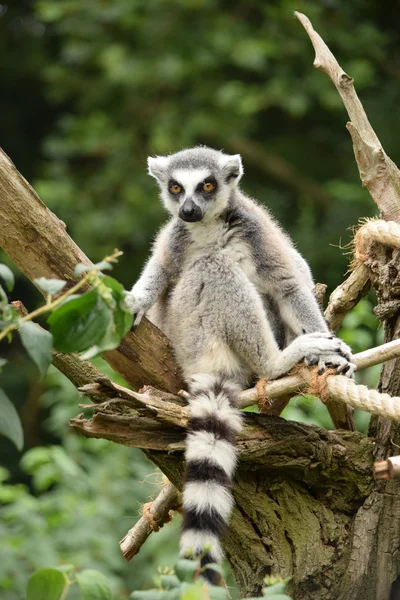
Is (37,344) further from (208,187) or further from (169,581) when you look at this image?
(208,187)

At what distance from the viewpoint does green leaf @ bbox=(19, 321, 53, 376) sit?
1497 mm

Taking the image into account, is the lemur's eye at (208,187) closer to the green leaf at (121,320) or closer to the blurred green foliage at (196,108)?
the green leaf at (121,320)

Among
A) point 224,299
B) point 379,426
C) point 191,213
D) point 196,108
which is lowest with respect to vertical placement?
point 379,426

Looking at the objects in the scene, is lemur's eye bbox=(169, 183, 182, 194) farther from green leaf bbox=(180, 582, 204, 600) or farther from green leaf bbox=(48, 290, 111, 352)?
green leaf bbox=(180, 582, 204, 600)

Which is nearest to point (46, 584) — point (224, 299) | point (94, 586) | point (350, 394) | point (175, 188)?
point (94, 586)

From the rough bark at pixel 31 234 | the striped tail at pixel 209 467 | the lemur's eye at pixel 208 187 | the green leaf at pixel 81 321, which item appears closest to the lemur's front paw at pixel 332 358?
the striped tail at pixel 209 467

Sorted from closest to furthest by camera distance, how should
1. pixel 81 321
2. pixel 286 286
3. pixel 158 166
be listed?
pixel 81 321 → pixel 286 286 → pixel 158 166

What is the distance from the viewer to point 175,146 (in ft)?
24.0

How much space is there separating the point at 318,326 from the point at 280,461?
688 mm

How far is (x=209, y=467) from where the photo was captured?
2.48 m

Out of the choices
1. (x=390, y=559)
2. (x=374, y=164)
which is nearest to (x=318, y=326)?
(x=374, y=164)

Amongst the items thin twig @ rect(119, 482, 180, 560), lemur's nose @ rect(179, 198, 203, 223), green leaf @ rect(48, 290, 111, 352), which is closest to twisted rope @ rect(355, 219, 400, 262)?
lemur's nose @ rect(179, 198, 203, 223)

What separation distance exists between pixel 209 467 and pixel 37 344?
1.11 meters

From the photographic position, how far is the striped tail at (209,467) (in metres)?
2.33
